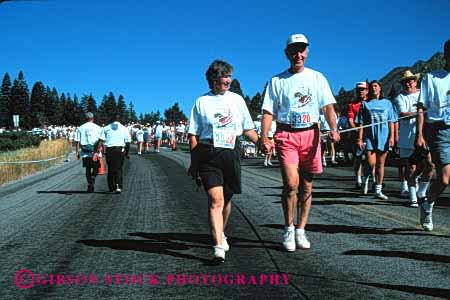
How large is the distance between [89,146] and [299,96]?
8137 millimetres

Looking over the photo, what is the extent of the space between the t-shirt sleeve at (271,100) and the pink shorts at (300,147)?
0.83 ft

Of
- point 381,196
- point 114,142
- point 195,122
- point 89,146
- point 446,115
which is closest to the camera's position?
point 195,122

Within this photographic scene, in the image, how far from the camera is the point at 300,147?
5195mm

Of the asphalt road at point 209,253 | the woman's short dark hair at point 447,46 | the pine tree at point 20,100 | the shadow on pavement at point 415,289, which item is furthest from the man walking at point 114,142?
the pine tree at point 20,100

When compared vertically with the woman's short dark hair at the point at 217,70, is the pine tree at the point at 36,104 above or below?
above

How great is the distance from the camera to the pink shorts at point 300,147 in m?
5.18

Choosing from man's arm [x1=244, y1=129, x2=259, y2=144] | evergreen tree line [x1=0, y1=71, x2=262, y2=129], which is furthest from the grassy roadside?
evergreen tree line [x1=0, y1=71, x2=262, y2=129]

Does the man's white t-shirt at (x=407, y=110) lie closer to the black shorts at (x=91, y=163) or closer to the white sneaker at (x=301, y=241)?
the white sneaker at (x=301, y=241)

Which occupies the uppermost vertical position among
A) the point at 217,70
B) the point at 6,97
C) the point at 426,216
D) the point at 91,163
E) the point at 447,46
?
the point at 6,97

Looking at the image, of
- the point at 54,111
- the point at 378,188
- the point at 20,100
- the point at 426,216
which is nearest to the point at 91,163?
the point at 378,188

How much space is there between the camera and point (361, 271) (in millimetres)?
4332

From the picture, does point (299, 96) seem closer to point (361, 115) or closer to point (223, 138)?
point (223, 138)

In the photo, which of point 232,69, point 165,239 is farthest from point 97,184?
point 232,69

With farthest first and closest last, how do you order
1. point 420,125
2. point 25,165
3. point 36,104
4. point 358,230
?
1. point 36,104
2. point 25,165
3. point 420,125
4. point 358,230
